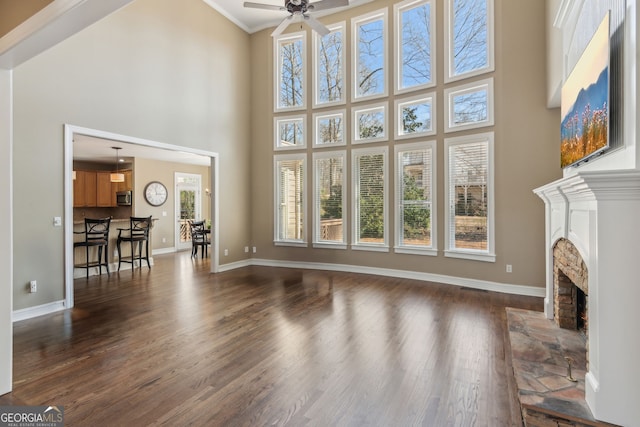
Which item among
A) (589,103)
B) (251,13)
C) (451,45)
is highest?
(251,13)

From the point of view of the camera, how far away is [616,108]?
208 centimetres

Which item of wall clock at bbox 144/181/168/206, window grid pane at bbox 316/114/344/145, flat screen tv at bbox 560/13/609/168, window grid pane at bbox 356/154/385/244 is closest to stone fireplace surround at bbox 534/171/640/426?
flat screen tv at bbox 560/13/609/168

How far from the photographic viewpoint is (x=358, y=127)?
6539mm

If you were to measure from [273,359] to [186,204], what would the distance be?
8995mm

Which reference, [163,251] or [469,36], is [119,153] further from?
[469,36]

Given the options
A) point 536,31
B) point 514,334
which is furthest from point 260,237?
point 536,31

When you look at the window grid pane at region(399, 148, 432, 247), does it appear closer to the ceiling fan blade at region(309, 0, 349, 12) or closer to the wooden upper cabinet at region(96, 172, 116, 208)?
the ceiling fan blade at region(309, 0, 349, 12)

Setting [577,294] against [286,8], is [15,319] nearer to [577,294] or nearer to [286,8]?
[286,8]

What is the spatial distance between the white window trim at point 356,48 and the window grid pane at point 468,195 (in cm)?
188

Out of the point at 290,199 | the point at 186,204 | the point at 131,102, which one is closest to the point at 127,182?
the point at 186,204

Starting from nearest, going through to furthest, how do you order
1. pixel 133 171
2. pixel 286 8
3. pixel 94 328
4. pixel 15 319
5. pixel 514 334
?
pixel 514 334, pixel 94 328, pixel 15 319, pixel 286 8, pixel 133 171

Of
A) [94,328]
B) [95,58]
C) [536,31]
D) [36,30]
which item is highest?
[536,31]

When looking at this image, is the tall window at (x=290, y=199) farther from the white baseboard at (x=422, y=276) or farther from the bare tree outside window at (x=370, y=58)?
the bare tree outside window at (x=370, y=58)

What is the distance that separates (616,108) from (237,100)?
666cm
